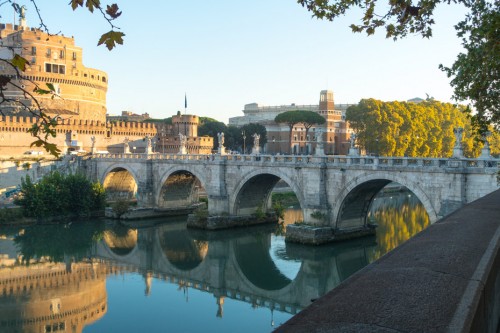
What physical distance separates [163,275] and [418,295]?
66.5 feet

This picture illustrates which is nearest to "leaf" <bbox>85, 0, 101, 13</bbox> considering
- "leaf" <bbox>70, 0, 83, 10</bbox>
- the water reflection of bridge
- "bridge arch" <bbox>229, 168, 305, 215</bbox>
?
"leaf" <bbox>70, 0, 83, 10</bbox>

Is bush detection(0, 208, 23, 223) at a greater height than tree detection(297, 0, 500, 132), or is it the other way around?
tree detection(297, 0, 500, 132)

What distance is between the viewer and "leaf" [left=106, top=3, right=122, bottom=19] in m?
3.45

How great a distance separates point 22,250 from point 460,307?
26.7 metres

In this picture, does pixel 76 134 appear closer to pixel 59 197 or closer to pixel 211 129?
pixel 59 197

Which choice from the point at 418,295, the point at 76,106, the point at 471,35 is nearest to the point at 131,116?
the point at 76,106

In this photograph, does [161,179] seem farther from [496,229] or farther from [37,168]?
[496,229]

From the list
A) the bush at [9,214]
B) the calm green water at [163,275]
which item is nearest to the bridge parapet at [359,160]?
the calm green water at [163,275]

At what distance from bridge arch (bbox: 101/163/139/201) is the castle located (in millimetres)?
8444

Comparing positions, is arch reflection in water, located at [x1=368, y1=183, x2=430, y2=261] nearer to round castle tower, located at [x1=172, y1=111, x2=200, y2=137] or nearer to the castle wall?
round castle tower, located at [x1=172, y1=111, x2=200, y2=137]

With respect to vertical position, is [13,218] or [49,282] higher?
[13,218]

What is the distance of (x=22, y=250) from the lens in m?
25.8

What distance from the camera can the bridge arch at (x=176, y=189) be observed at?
37031 mm

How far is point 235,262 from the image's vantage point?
2470cm
